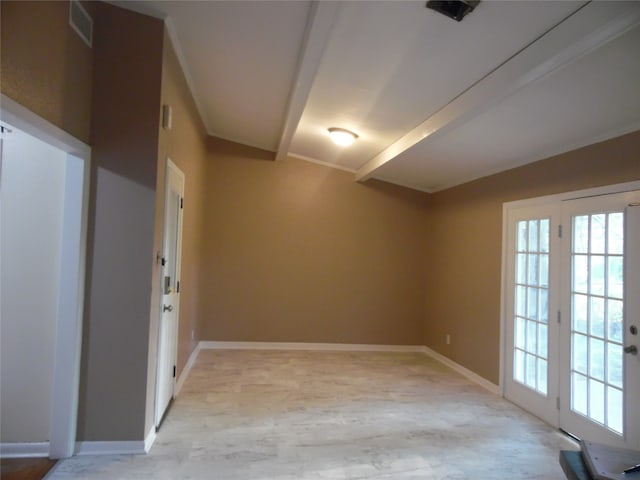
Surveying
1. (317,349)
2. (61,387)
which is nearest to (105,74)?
(61,387)

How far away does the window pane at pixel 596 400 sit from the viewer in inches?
115

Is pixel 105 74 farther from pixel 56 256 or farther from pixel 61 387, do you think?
pixel 61 387

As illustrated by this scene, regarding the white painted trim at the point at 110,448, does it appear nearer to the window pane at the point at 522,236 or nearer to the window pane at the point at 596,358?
the window pane at the point at 596,358

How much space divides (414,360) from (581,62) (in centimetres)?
415

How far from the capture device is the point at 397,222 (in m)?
5.91

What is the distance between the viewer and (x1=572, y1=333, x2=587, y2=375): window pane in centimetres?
309

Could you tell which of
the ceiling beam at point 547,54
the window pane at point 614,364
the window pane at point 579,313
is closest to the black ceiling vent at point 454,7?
the ceiling beam at point 547,54

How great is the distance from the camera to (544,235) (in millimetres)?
3580

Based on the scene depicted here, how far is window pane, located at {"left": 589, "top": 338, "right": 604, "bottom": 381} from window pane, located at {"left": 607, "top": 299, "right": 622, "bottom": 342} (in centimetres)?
12

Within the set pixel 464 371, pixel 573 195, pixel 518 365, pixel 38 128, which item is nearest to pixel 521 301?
pixel 518 365

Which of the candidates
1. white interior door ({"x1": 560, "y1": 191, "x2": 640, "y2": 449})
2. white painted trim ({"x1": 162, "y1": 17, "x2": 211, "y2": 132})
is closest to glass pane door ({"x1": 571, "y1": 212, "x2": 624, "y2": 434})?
white interior door ({"x1": 560, "y1": 191, "x2": 640, "y2": 449})

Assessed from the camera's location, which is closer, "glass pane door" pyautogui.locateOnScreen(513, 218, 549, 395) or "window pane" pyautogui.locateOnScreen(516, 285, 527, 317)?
"glass pane door" pyautogui.locateOnScreen(513, 218, 549, 395)

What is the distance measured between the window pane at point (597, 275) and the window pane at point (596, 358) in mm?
383

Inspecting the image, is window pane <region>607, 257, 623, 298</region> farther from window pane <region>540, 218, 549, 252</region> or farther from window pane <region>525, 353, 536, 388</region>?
window pane <region>525, 353, 536, 388</region>
